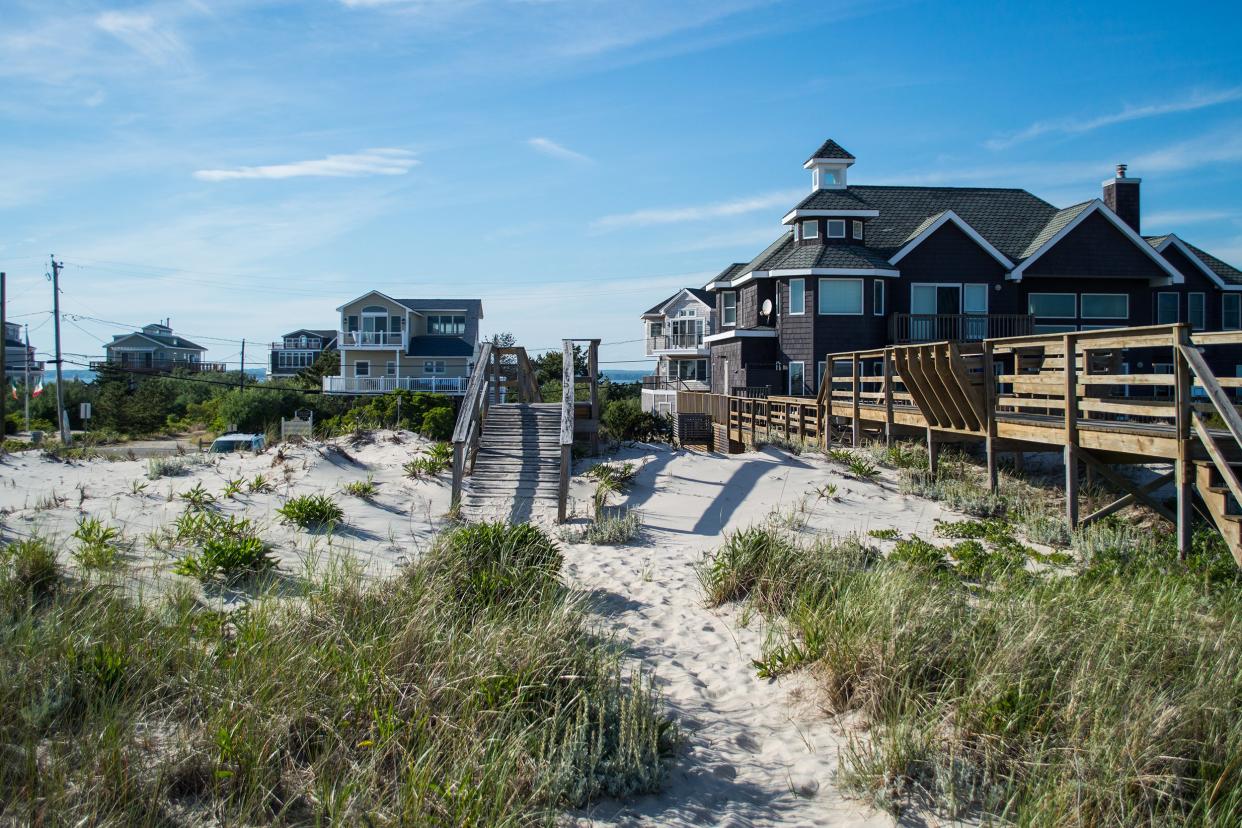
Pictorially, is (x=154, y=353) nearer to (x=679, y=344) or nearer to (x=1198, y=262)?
(x=679, y=344)

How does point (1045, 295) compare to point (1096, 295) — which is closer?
point (1096, 295)

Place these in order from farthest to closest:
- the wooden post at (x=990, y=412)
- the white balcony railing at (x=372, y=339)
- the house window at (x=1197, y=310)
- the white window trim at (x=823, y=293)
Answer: the white balcony railing at (x=372, y=339) < the house window at (x=1197, y=310) < the white window trim at (x=823, y=293) < the wooden post at (x=990, y=412)

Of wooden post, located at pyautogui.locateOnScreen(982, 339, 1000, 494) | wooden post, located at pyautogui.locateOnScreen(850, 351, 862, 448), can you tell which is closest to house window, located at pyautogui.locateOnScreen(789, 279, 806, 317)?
wooden post, located at pyautogui.locateOnScreen(850, 351, 862, 448)

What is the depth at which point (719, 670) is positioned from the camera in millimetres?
6258

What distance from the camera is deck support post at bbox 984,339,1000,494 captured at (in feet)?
41.0

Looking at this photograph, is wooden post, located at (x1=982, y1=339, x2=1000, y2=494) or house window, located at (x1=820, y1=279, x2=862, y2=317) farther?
house window, located at (x1=820, y1=279, x2=862, y2=317)

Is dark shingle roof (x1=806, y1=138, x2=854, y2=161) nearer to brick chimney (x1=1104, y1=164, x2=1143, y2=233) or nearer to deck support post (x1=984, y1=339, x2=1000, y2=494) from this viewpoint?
brick chimney (x1=1104, y1=164, x2=1143, y2=233)

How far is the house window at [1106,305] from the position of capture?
2980cm

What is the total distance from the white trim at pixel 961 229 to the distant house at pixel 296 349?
65.8 meters

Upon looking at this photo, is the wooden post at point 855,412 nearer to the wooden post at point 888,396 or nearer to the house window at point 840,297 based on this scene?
the wooden post at point 888,396

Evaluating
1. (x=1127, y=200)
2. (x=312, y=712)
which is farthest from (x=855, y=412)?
(x=1127, y=200)

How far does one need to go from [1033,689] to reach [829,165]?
1128 inches

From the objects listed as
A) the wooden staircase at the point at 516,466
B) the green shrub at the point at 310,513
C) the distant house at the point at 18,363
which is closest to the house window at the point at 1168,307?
the wooden staircase at the point at 516,466

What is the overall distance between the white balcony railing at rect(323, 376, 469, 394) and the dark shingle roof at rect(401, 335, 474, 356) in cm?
458
